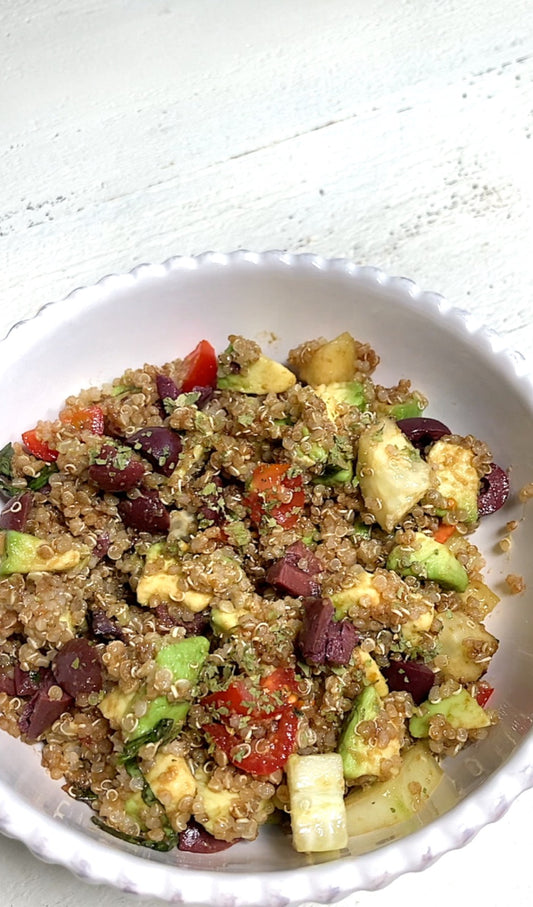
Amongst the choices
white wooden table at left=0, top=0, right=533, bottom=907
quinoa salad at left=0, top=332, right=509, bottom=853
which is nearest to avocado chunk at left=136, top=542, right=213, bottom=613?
quinoa salad at left=0, top=332, right=509, bottom=853

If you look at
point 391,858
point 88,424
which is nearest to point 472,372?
point 88,424

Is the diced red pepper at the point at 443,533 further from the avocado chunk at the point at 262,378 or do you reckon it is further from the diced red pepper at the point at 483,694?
the avocado chunk at the point at 262,378

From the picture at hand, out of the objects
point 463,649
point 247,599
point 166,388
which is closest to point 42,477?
point 166,388

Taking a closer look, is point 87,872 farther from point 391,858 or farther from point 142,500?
point 142,500

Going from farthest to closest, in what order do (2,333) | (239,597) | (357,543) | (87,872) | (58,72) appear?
(58,72) → (2,333) → (357,543) → (239,597) → (87,872)

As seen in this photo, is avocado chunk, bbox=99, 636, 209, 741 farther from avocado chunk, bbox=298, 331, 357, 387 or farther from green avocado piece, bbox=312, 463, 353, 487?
avocado chunk, bbox=298, 331, 357, 387

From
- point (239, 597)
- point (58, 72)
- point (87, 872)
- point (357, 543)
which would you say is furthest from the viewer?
point (58, 72)
